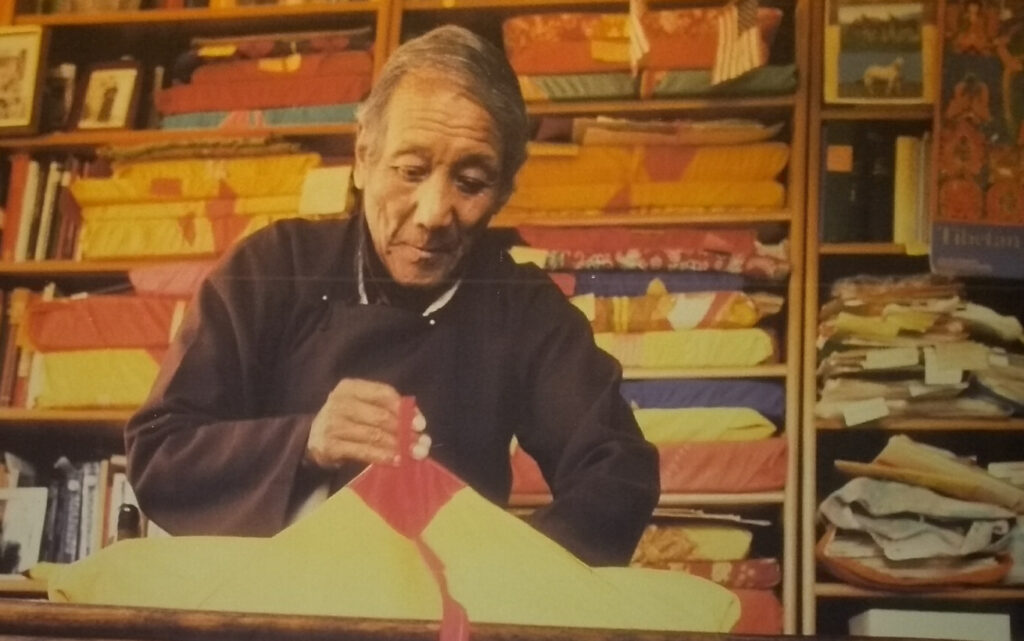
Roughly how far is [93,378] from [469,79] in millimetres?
947

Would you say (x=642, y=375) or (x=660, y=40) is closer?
(x=642, y=375)

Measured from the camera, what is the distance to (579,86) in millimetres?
2420

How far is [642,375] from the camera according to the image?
225 centimetres

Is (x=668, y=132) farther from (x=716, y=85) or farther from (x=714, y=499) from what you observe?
(x=714, y=499)

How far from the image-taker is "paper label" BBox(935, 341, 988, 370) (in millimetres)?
2215

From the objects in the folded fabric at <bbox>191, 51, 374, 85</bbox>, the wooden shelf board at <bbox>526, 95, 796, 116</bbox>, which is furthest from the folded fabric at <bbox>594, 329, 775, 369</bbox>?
the folded fabric at <bbox>191, 51, 374, 85</bbox>

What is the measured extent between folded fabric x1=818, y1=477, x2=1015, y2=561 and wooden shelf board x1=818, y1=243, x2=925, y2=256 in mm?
451

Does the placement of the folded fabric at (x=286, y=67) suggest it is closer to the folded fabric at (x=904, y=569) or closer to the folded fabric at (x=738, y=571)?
the folded fabric at (x=738, y=571)

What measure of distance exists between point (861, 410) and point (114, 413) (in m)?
1.43

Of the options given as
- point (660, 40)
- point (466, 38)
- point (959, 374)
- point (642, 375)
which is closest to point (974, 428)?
point (959, 374)

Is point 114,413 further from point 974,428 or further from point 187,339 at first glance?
point 974,428

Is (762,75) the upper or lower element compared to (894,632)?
upper

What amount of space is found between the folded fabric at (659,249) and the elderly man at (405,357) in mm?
74

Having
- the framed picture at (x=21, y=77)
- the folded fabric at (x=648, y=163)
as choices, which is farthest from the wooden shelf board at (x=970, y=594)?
the framed picture at (x=21, y=77)
